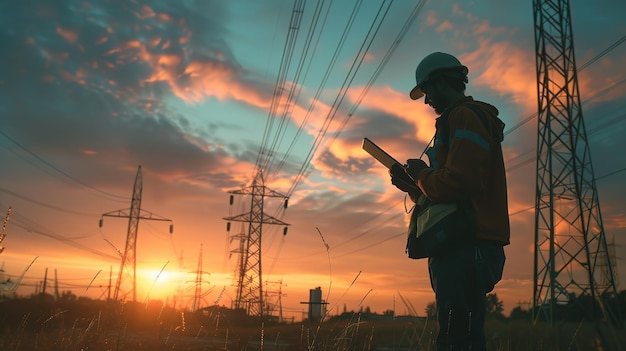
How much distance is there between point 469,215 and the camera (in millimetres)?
3080

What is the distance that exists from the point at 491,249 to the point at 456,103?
0.88 m

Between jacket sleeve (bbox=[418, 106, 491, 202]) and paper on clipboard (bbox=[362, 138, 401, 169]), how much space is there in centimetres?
71

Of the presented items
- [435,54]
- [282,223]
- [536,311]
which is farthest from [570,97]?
[282,223]

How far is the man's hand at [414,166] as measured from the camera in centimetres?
342

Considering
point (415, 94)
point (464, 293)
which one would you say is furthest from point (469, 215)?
point (415, 94)

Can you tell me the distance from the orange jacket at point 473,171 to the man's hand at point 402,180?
12.4 inches

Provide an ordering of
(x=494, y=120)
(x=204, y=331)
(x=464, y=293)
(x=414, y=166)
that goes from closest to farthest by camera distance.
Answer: (x=464, y=293) → (x=494, y=120) → (x=414, y=166) → (x=204, y=331)

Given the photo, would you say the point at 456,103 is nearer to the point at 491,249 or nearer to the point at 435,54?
the point at 435,54

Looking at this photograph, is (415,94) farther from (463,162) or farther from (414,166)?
(463,162)

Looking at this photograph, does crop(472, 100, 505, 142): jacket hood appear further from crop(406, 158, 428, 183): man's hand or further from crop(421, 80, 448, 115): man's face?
crop(406, 158, 428, 183): man's hand

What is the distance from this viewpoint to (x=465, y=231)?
3.04 m

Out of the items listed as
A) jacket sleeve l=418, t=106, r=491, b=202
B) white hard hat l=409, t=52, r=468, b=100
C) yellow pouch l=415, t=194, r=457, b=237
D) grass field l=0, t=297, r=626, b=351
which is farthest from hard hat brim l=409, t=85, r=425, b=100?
grass field l=0, t=297, r=626, b=351

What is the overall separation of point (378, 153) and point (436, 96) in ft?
2.13

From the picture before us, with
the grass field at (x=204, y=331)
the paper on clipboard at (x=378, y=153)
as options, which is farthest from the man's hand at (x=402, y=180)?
the grass field at (x=204, y=331)
